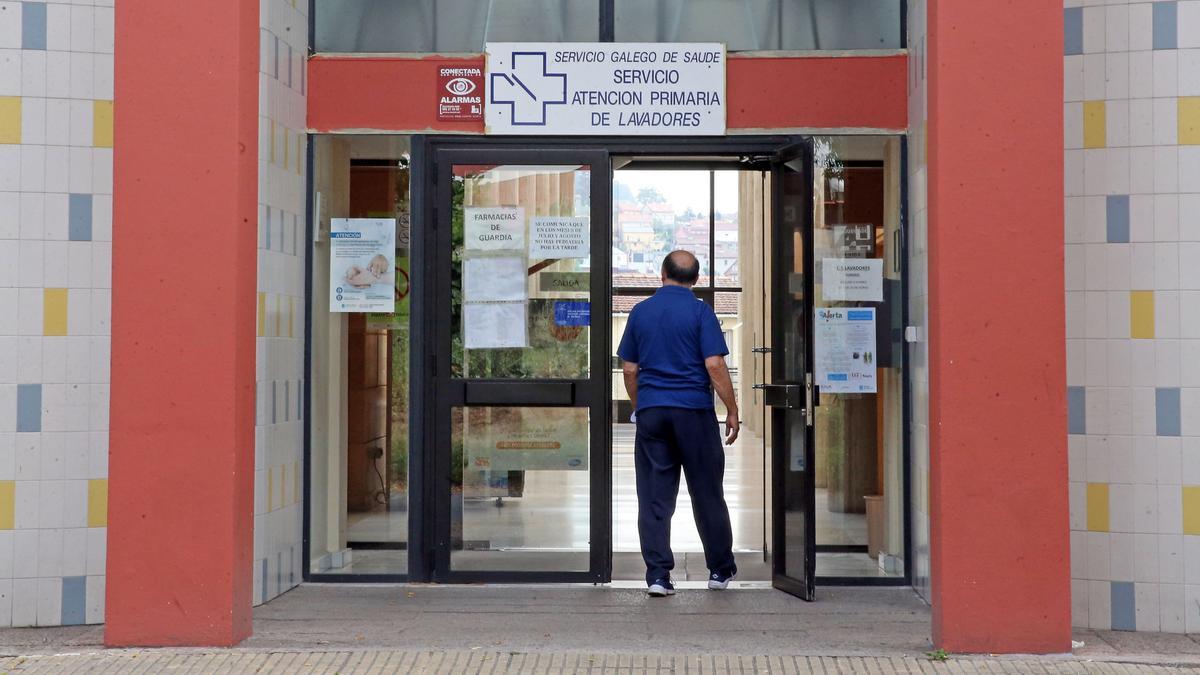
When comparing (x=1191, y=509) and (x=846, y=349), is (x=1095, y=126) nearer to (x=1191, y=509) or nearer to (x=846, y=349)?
(x=1191, y=509)

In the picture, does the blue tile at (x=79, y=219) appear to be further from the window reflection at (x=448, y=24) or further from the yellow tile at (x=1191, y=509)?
the yellow tile at (x=1191, y=509)

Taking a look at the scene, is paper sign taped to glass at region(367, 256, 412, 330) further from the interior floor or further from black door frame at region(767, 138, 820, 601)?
black door frame at region(767, 138, 820, 601)

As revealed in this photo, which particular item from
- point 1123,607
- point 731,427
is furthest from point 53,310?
point 1123,607

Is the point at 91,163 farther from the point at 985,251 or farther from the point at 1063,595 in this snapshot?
the point at 1063,595

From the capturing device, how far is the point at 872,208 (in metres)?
6.53

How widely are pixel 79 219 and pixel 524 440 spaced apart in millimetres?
2319

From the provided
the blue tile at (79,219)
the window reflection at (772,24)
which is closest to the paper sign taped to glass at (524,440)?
the window reflection at (772,24)

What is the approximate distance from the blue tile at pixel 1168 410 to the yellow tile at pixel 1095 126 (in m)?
1.03

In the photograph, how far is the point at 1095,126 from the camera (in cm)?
536

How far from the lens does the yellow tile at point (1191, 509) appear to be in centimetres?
526

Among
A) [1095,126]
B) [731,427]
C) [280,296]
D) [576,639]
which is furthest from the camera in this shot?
[731,427]

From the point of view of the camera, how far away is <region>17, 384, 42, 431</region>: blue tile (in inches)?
213

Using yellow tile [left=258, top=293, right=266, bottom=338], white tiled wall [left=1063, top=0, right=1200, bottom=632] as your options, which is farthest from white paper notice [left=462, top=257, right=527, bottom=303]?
white tiled wall [left=1063, top=0, right=1200, bottom=632]

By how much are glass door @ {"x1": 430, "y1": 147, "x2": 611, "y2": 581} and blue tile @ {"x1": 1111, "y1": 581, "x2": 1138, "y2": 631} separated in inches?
92.5
